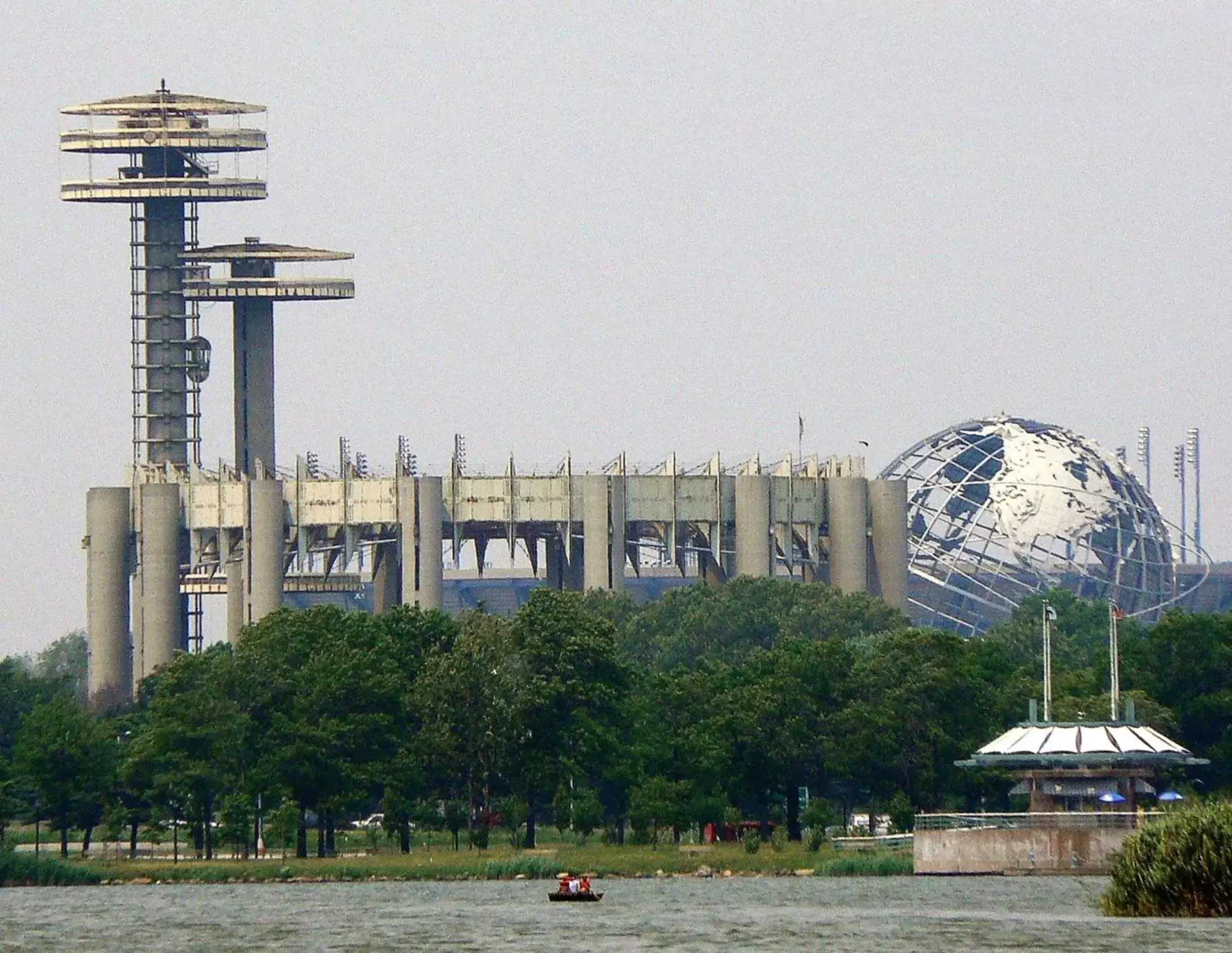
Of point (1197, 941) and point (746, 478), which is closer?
point (1197, 941)

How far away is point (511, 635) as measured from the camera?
133000 mm

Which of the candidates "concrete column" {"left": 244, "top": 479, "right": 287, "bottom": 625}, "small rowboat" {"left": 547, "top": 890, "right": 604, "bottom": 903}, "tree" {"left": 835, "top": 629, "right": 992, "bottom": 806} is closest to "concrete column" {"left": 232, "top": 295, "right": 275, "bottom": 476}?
"concrete column" {"left": 244, "top": 479, "right": 287, "bottom": 625}

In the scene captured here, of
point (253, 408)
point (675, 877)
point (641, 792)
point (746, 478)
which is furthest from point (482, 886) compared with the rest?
point (253, 408)

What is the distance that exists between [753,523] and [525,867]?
66477 mm

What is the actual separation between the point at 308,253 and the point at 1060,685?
7014 centimetres

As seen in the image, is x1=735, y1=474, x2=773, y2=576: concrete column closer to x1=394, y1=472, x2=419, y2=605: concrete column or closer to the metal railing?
x1=394, y1=472, x2=419, y2=605: concrete column

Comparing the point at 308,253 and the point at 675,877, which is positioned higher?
the point at 308,253

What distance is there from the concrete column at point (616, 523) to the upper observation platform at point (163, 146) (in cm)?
3141

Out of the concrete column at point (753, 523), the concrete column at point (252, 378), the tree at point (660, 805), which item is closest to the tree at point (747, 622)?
the concrete column at point (753, 523)

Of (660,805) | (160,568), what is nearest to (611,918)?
(660,805)

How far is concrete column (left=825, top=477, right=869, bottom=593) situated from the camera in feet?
604

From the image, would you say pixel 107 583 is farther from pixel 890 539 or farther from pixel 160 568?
pixel 890 539

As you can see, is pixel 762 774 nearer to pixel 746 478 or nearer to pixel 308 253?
pixel 746 478

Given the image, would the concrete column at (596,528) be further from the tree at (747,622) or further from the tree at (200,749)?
the tree at (200,749)
